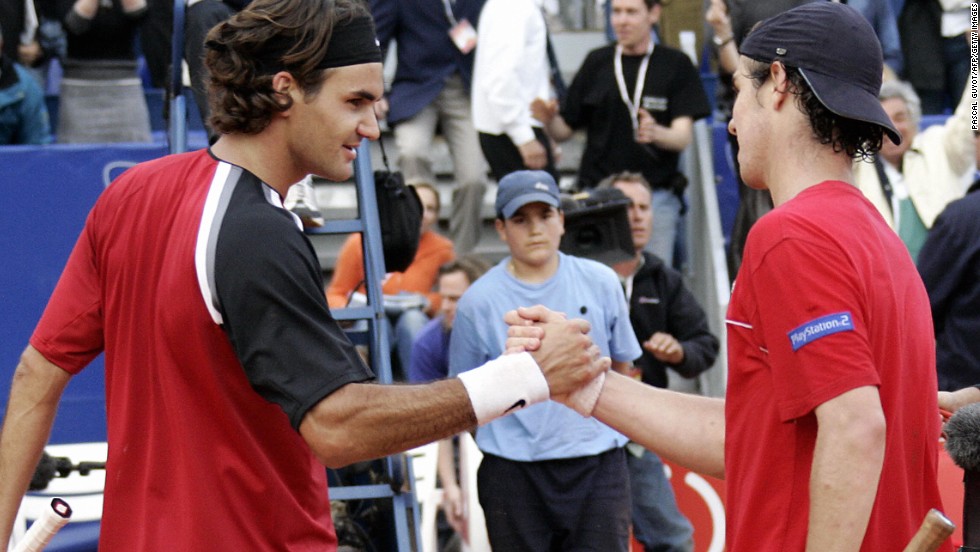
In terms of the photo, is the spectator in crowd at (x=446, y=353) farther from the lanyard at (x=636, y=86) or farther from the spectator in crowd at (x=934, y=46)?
the spectator in crowd at (x=934, y=46)

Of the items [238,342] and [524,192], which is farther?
[524,192]

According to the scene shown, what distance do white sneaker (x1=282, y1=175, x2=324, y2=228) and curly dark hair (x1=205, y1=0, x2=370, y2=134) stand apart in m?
2.26

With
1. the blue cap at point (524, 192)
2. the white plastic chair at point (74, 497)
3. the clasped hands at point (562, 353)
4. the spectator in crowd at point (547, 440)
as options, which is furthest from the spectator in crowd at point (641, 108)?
the clasped hands at point (562, 353)

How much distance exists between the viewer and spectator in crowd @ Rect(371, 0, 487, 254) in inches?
322

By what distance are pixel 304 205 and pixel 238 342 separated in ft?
9.03

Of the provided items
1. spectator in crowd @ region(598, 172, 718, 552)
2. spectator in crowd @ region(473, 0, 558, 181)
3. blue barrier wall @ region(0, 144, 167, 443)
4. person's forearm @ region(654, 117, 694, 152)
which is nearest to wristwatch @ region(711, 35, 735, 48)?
person's forearm @ region(654, 117, 694, 152)

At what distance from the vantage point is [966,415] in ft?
10.00

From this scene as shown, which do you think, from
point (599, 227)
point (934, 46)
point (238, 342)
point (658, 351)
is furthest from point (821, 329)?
point (934, 46)

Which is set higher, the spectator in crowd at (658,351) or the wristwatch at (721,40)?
the wristwatch at (721,40)

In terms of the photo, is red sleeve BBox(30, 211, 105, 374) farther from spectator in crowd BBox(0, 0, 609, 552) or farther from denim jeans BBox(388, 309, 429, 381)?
denim jeans BBox(388, 309, 429, 381)

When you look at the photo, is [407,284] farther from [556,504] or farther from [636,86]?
[556,504]

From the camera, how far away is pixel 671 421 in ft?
11.1

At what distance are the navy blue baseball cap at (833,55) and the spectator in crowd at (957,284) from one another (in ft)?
9.19

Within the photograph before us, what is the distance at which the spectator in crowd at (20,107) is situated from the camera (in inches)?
333
